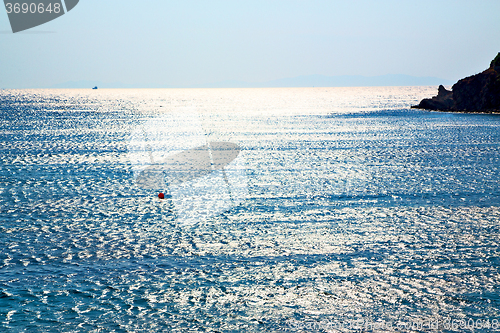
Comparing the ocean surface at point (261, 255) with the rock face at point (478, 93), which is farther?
the rock face at point (478, 93)

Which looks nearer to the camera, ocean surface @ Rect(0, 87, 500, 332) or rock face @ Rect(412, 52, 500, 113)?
ocean surface @ Rect(0, 87, 500, 332)

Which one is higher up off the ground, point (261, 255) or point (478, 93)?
point (478, 93)

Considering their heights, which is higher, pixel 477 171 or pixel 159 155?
pixel 159 155

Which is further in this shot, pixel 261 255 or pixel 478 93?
pixel 478 93

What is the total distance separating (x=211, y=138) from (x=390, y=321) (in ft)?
206

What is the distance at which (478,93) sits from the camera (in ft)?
429

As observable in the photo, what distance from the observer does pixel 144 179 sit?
38938 mm

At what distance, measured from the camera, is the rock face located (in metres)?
125

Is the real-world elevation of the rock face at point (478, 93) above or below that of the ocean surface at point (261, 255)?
above

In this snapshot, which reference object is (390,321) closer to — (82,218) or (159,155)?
(82,218)

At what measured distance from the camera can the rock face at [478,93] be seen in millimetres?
125188

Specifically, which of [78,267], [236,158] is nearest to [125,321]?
[78,267]

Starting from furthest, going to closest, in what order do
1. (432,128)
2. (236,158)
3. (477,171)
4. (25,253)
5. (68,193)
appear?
1. (432,128)
2. (236,158)
3. (477,171)
4. (68,193)
5. (25,253)

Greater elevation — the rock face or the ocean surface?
the rock face
